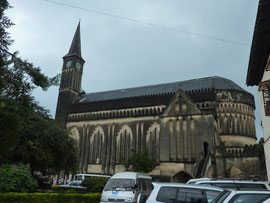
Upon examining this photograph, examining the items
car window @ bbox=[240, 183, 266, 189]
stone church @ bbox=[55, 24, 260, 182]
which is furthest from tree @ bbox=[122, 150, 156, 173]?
car window @ bbox=[240, 183, 266, 189]

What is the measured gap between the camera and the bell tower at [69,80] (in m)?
47.6

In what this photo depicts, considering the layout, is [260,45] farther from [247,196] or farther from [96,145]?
[96,145]

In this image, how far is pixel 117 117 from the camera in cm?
4175

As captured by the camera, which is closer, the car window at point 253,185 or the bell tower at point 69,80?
the car window at point 253,185

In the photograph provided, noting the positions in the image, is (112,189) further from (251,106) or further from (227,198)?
(251,106)

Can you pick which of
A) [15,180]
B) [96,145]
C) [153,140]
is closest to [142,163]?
[153,140]

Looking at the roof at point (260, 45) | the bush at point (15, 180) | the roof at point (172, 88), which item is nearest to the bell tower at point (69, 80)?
the roof at point (172, 88)

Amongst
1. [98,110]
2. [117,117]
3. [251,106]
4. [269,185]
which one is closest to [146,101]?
[117,117]

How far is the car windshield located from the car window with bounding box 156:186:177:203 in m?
4.80

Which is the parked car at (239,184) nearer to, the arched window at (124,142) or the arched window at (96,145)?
the arched window at (124,142)

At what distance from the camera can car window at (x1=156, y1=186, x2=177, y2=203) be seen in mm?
7516

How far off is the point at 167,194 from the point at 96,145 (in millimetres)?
35808

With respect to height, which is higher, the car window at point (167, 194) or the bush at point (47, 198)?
the car window at point (167, 194)

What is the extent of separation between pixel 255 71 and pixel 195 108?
17.7m
